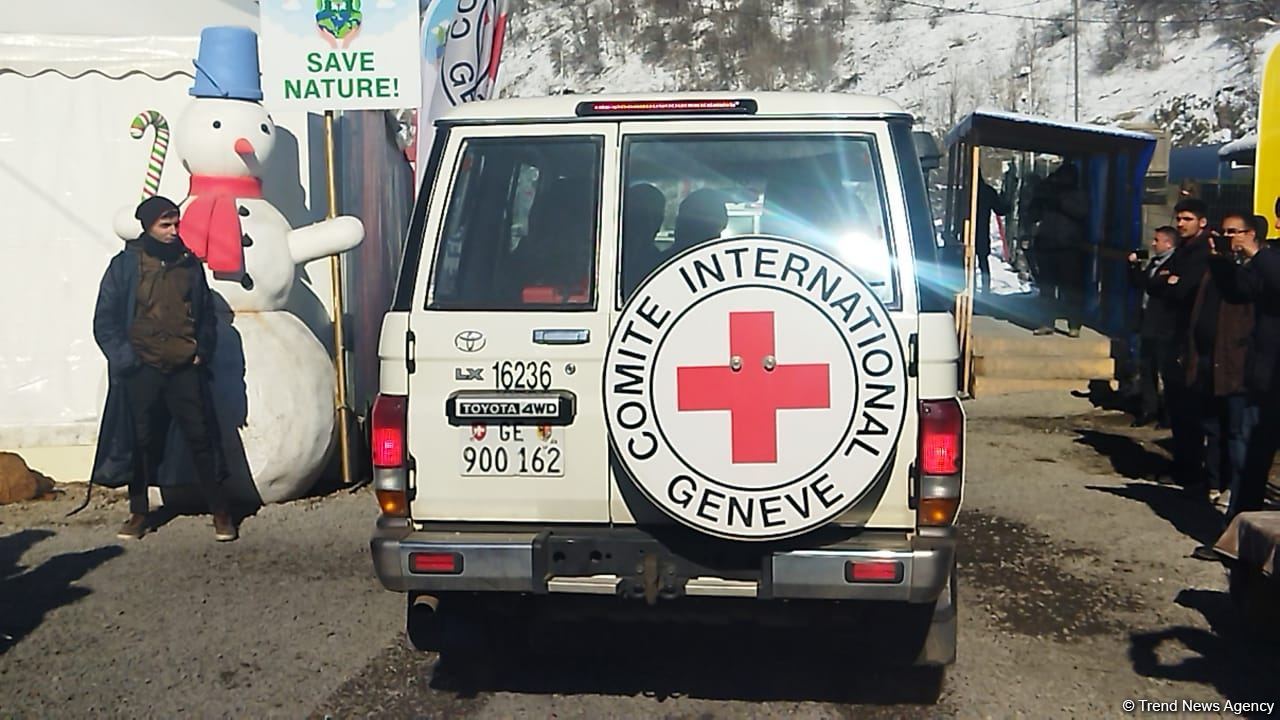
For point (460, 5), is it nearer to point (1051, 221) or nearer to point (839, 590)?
point (839, 590)

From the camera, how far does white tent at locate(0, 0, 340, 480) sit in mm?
8133

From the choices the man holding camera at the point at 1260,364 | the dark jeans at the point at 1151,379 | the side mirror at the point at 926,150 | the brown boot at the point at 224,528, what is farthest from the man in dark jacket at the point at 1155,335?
the brown boot at the point at 224,528

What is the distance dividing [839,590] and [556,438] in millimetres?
992

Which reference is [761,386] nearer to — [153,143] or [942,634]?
[942,634]

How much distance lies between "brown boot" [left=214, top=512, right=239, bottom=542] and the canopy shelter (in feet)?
24.2

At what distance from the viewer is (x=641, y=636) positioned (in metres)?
5.25

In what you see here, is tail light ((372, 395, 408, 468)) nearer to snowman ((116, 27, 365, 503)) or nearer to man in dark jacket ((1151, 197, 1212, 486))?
snowman ((116, 27, 365, 503))

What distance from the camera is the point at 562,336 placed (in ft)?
13.1

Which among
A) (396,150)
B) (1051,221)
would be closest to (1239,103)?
(1051,221)

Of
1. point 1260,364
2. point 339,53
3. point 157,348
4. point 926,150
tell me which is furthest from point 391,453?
point 1260,364

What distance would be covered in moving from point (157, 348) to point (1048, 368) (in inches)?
343

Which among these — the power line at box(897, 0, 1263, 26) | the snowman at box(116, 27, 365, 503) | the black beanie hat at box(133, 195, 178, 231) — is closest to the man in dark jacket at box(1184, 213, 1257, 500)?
the snowman at box(116, 27, 365, 503)

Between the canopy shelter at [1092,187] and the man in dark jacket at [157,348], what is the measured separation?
24.5 ft

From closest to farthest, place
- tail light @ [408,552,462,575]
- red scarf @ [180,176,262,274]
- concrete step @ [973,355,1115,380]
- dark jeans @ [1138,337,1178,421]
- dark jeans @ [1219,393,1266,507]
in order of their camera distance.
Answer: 1. tail light @ [408,552,462,575]
2. dark jeans @ [1219,393,1266,507]
3. red scarf @ [180,176,262,274]
4. dark jeans @ [1138,337,1178,421]
5. concrete step @ [973,355,1115,380]
